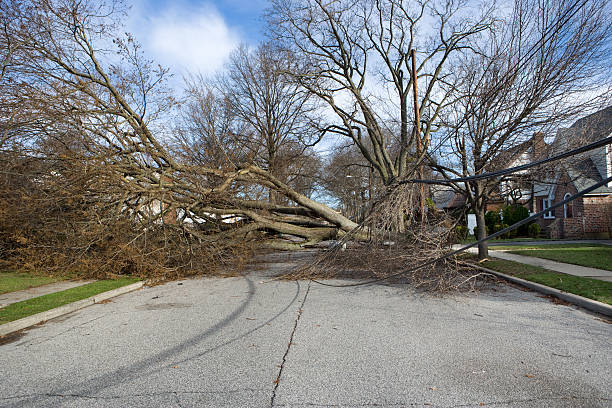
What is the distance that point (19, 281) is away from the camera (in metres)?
11.1

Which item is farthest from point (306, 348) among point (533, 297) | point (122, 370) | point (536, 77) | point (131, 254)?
point (536, 77)

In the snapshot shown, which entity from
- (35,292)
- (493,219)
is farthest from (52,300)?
(493,219)

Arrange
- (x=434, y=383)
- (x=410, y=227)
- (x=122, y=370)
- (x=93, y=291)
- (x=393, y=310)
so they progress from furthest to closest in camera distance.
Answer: (x=410, y=227), (x=93, y=291), (x=393, y=310), (x=122, y=370), (x=434, y=383)

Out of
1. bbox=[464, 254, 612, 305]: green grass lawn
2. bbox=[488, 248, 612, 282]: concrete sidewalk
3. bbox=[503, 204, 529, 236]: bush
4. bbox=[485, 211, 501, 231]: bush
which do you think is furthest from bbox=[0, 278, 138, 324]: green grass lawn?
bbox=[485, 211, 501, 231]: bush

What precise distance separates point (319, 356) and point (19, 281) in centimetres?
1036

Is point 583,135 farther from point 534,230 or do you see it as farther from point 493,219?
point 493,219

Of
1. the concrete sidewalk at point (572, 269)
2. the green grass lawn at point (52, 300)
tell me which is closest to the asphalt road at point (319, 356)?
the green grass lawn at point (52, 300)

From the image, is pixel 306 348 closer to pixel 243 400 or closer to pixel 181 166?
pixel 243 400

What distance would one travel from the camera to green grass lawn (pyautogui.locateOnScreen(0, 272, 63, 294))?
1006 cm

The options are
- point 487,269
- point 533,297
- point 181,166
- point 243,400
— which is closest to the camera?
point 243,400

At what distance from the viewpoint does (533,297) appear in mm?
8141

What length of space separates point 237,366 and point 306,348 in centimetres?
101

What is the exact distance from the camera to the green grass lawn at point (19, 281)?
10.1m

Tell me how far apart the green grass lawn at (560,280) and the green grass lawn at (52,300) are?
10316 millimetres
